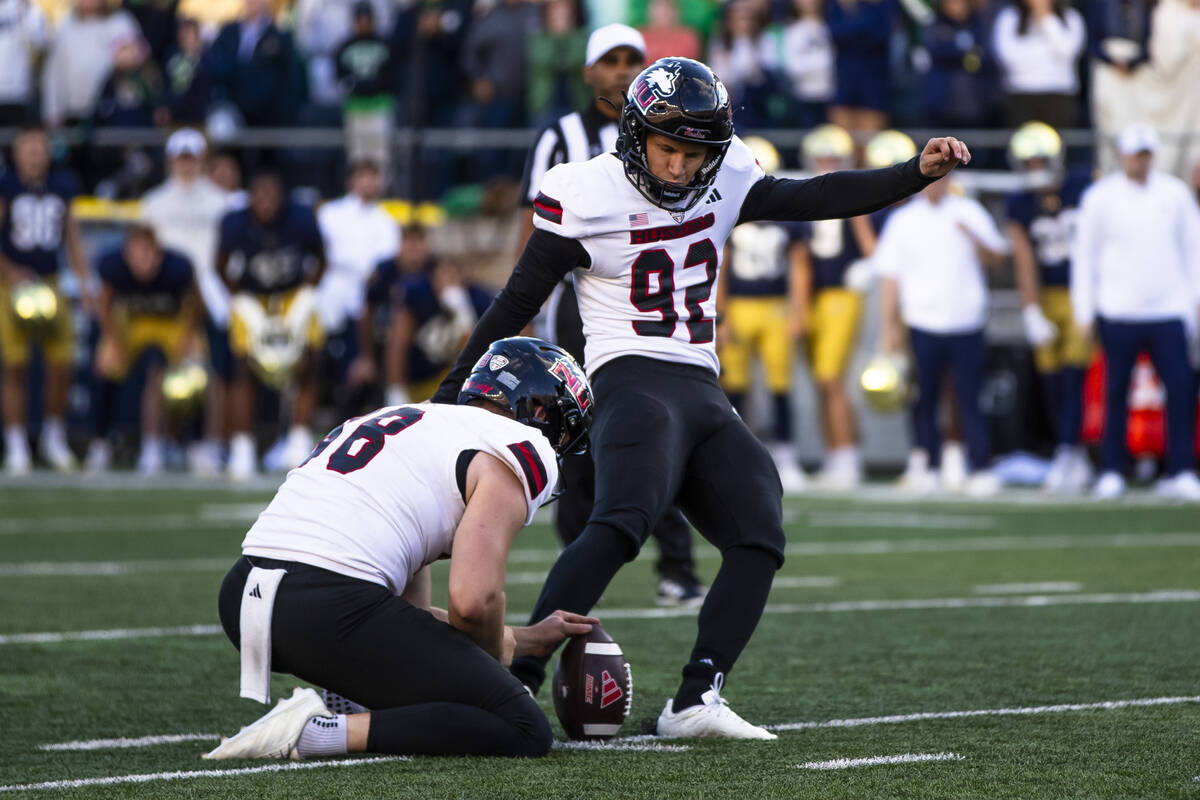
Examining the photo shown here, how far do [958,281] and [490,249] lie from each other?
4.27 meters

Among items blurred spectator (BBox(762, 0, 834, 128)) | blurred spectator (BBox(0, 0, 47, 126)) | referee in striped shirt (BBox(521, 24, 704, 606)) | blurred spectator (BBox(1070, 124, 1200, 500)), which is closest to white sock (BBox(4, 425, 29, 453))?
blurred spectator (BBox(0, 0, 47, 126))

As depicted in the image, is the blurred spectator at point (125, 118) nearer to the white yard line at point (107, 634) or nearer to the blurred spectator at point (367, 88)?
the blurred spectator at point (367, 88)

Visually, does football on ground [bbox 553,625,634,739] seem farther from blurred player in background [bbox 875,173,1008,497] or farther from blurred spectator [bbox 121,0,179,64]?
blurred spectator [bbox 121,0,179,64]

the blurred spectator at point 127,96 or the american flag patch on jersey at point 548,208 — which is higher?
the blurred spectator at point 127,96

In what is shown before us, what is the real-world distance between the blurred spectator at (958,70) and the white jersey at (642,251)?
10089 millimetres

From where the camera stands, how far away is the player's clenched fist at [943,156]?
4848 millimetres

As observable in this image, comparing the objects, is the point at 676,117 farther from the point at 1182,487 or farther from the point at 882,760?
the point at 1182,487

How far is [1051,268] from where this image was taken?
13.7m

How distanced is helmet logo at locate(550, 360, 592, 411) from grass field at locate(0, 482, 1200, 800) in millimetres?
808

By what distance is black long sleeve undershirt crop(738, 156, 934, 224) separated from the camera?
5059 millimetres

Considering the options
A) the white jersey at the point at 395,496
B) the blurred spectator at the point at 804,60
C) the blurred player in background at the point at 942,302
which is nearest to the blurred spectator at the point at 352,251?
the blurred spectator at the point at 804,60

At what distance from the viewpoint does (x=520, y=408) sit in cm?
458

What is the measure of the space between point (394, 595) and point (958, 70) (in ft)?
37.3

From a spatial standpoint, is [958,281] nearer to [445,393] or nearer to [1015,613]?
[1015,613]
